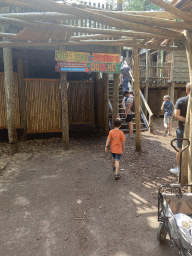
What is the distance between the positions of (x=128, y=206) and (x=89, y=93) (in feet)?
24.4

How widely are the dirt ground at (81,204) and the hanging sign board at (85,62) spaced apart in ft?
10.2

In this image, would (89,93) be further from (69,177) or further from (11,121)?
(69,177)

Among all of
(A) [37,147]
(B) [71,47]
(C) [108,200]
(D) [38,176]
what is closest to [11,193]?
(D) [38,176]

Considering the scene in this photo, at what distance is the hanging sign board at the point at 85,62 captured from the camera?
7238mm

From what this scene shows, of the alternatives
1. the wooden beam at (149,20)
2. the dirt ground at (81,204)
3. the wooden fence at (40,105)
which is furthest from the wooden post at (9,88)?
the wooden beam at (149,20)

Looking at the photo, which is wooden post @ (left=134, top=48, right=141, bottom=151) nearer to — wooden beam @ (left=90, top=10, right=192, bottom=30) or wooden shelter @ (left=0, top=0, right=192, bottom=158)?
wooden shelter @ (left=0, top=0, right=192, bottom=158)

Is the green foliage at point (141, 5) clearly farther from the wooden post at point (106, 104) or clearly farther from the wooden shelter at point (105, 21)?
the wooden shelter at point (105, 21)

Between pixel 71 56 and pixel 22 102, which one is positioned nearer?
pixel 71 56

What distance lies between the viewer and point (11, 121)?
7090mm

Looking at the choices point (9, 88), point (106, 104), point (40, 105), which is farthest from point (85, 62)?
point (9, 88)

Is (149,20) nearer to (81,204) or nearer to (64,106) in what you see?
(81,204)

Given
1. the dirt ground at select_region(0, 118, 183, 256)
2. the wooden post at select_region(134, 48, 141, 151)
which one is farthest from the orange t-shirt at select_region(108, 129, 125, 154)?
the wooden post at select_region(134, 48, 141, 151)

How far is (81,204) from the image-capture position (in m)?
3.98

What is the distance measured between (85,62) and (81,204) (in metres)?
5.27
